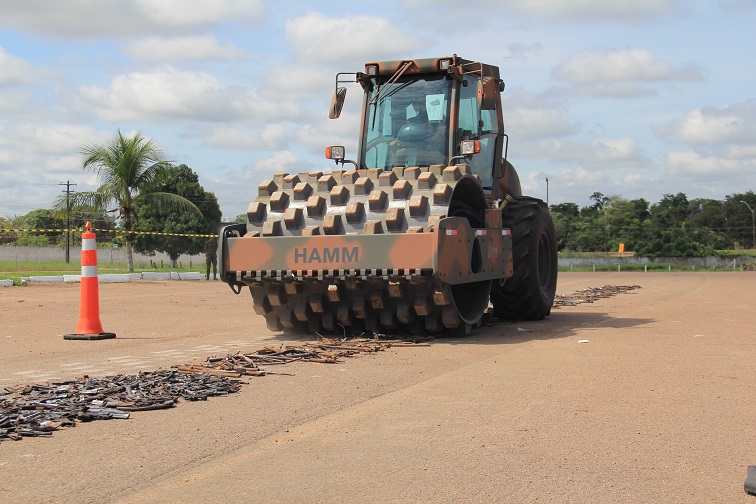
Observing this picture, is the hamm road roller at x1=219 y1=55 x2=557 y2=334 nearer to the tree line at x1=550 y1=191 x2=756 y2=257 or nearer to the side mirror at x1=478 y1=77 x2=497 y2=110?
the side mirror at x1=478 y1=77 x2=497 y2=110

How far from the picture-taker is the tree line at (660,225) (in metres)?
80.4

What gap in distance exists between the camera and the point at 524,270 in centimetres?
1307

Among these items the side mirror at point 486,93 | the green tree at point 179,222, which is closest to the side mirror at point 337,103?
the side mirror at point 486,93

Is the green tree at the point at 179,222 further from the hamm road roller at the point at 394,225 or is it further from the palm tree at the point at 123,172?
the hamm road roller at the point at 394,225

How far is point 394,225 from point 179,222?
53.6m

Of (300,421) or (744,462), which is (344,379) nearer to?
(300,421)

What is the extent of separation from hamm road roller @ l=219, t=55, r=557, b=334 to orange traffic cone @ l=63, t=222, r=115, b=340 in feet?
5.27

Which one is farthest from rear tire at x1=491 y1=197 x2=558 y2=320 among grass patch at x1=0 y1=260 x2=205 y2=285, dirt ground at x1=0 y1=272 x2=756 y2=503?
grass patch at x1=0 y1=260 x2=205 y2=285

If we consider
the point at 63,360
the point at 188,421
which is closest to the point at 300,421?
the point at 188,421

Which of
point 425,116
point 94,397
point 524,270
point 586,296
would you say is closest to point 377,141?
point 425,116

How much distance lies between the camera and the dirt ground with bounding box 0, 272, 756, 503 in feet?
13.8

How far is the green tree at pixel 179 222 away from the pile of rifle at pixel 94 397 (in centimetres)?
5030

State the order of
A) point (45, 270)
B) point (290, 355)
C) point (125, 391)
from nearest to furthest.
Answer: point (125, 391)
point (290, 355)
point (45, 270)

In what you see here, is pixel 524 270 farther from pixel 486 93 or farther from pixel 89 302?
pixel 89 302
